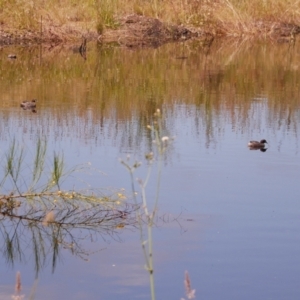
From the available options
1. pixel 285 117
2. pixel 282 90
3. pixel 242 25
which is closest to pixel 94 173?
pixel 285 117

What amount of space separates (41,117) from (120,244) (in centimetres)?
393

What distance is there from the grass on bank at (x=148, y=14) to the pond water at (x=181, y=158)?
2.84m

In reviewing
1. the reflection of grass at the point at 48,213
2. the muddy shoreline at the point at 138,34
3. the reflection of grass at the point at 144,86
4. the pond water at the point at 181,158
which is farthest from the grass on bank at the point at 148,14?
the reflection of grass at the point at 48,213

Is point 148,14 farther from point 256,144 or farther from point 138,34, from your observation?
point 256,144

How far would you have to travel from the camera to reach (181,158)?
279 inches

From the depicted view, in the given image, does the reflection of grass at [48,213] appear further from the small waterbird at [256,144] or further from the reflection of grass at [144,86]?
the small waterbird at [256,144]

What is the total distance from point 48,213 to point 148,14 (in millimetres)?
14479

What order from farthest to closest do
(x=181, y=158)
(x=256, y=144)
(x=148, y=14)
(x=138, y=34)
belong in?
(x=148, y=14)
(x=138, y=34)
(x=256, y=144)
(x=181, y=158)

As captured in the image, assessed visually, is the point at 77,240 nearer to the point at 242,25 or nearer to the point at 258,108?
the point at 258,108

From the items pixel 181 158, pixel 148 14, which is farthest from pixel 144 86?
pixel 148 14

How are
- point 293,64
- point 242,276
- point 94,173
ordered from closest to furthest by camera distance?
point 242,276
point 94,173
point 293,64

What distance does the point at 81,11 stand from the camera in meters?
18.5

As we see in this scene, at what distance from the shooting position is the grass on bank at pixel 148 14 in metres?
17.1

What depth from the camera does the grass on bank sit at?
17.1 m
